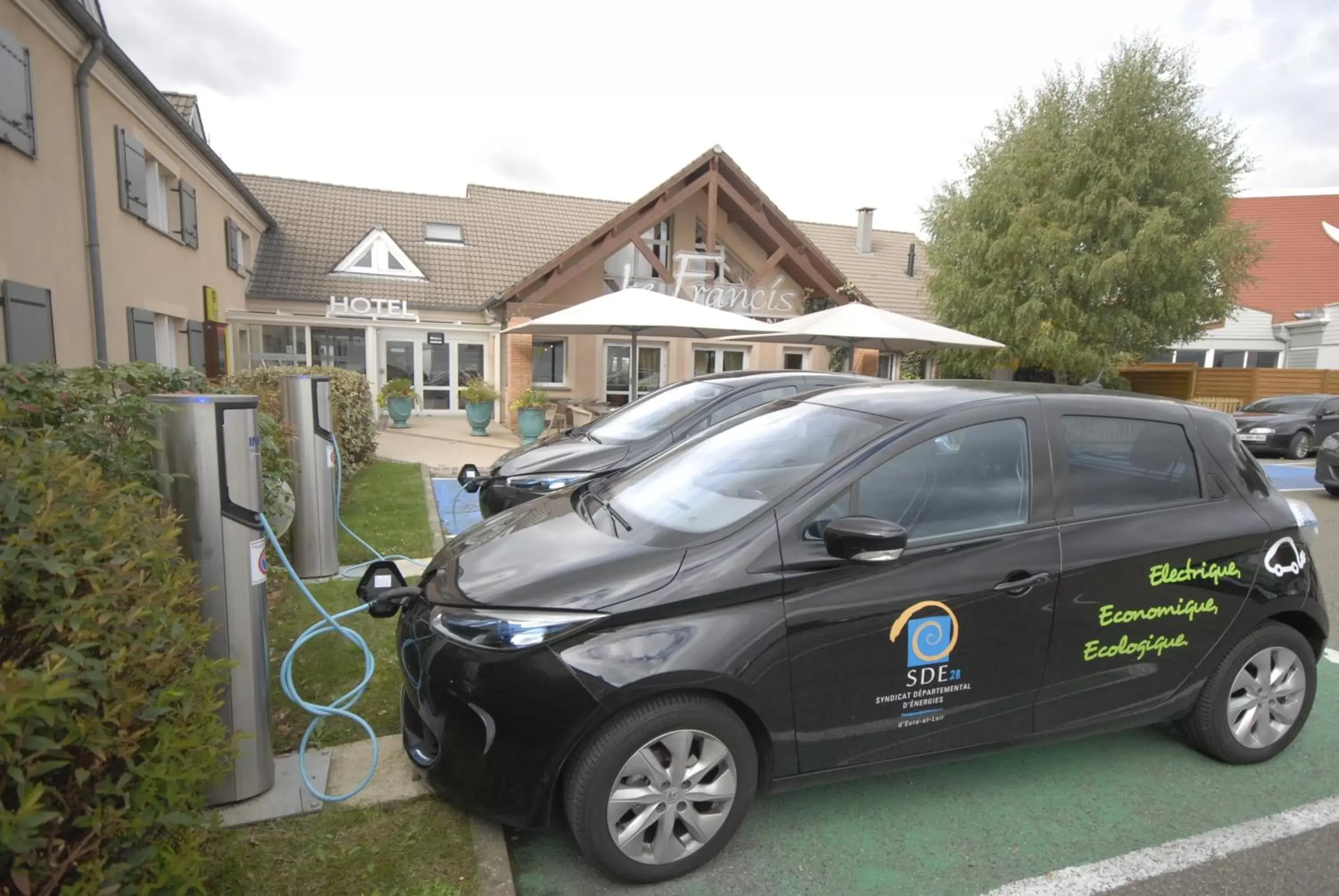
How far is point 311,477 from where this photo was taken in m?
5.40

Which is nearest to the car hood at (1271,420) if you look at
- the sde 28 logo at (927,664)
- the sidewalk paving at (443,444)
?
the sidewalk paving at (443,444)

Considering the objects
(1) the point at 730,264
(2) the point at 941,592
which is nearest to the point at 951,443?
(2) the point at 941,592

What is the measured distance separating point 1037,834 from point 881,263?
25.2 metres

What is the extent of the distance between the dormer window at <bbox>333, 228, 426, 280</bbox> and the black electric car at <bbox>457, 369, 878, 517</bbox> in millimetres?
14260

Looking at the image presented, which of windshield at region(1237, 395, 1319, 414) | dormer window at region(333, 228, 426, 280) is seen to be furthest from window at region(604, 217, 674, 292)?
windshield at region(1237, 395, 1319, 414)

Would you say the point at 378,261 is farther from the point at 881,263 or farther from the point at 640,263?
the point at 881,263

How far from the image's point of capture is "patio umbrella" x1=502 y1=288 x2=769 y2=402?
31.9ft

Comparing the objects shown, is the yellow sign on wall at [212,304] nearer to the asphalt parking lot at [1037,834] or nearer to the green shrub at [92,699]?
the green shrub at [92,699]

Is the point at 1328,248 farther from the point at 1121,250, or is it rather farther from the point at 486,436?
the point at 486,436

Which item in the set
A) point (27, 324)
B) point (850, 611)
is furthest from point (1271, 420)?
point (27, 324)

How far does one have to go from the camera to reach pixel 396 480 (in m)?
9.35

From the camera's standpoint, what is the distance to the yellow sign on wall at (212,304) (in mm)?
13867

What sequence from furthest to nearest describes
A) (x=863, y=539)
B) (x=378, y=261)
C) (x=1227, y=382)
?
(x=1227, y=382), (x=378, y=261), (x=863, y=539)

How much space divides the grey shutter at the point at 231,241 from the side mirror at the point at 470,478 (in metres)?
12.6
